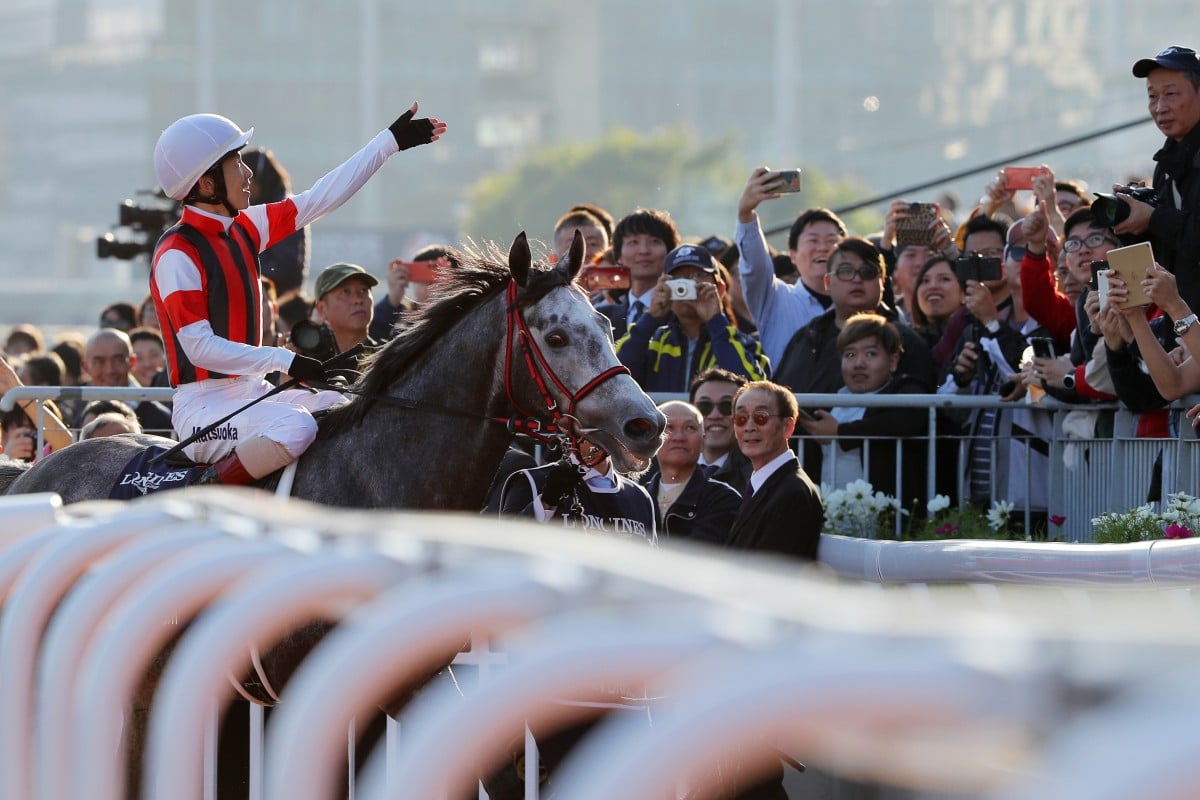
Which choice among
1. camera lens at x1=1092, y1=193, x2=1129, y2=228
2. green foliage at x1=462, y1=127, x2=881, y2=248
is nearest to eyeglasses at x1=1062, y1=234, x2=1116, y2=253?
camera lens at x1=1092, y1=193, x2=1129, y2=228

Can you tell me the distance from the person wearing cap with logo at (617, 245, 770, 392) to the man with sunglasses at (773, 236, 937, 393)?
0.69 ft

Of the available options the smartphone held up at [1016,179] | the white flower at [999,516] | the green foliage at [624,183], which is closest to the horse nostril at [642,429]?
the white flower at [999,516]

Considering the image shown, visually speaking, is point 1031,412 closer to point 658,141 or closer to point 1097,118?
point 658,141

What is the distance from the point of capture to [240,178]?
5.29 m

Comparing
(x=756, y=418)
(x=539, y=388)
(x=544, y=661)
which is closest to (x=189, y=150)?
(x=539, y=388)

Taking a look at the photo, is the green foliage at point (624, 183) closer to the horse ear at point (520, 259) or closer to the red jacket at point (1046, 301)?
the red jacket at point (1046, 301)

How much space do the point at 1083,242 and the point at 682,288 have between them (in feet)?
4.78

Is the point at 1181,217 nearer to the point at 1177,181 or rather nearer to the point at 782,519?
the point at 1177,181

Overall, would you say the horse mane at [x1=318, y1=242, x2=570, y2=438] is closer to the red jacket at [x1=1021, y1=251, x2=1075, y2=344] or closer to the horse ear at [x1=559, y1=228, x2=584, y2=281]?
the horse ear at [x1=559, y1=228, x2=584, y2=281]

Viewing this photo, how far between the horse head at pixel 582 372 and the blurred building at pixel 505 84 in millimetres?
91218

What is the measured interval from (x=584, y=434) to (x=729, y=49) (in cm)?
10183

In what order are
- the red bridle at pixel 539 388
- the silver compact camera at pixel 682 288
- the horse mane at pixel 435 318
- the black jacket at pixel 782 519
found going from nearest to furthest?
the red bridle at pixel 539 388 → the horse mane at pixel 435 318 → the black jacket at pixel 782 519 → the silver compact camera at pixel 682 288

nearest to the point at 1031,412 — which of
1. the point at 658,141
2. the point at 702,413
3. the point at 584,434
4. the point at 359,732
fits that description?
the point at 702,413

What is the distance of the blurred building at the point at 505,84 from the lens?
98562mm
